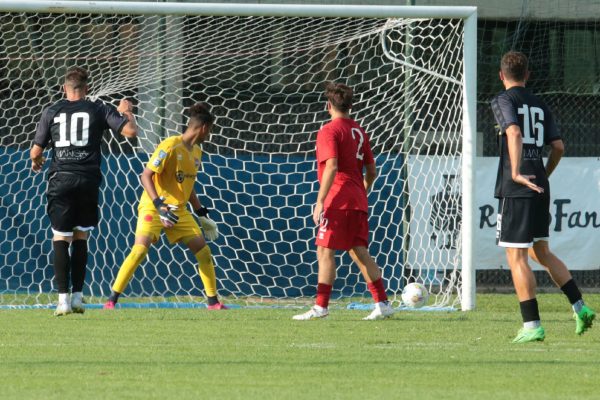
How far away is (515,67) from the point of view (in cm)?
796

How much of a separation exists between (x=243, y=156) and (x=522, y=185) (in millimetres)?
5650

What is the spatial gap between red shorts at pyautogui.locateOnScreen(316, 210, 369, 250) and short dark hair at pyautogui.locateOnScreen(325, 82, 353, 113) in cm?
85

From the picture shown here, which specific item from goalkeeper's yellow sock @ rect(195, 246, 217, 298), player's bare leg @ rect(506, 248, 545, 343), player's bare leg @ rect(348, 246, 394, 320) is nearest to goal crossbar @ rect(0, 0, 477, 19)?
goalkeeper's yellow sock @ rect(195, 246, 217, 298)

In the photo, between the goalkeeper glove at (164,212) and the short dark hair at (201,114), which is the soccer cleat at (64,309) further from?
the short dark hair at (201,114)

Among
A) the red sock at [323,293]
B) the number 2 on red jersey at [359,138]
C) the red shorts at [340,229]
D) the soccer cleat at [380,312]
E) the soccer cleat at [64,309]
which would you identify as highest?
the number 2 on red jersey at [359,138]

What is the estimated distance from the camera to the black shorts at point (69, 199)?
968 cm

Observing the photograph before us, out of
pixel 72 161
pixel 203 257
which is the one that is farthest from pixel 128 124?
pixel 203 257

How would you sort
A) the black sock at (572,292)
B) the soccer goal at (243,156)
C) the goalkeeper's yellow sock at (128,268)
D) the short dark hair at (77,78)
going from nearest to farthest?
the black sock at (572,292), the short dark hair at (77,78), the goalkeeper's yellow sock at (128,268), the soccer goal at (243,156)

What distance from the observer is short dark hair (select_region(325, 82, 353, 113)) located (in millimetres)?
9430

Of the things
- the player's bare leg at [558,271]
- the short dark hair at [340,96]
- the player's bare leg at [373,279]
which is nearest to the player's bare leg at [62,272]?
the player's bare leg at [373,279]

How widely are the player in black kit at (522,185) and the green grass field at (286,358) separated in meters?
0.25

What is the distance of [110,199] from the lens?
→ 12.7m

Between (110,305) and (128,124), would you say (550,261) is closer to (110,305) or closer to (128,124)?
(128,124)

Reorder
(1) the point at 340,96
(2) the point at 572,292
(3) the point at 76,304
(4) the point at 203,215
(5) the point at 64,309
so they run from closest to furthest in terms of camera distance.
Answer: (2) the point at 572,292, (1) the point at 340,96, (5) the point at 64,309, (3) the point at 76,304, (4) the point at 203,215
